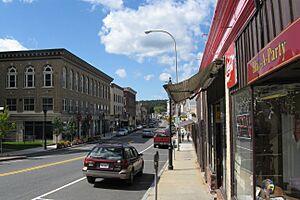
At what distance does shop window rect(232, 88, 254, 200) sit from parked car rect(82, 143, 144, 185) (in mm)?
7101

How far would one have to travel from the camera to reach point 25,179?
14.5m

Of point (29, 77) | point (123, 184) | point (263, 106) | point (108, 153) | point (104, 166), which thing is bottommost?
point (123, 184)

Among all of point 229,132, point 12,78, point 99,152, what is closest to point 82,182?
point 99,152

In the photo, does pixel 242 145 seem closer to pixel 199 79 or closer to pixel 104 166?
pixel 199 79

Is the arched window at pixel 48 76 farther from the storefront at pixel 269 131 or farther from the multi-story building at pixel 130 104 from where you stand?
the multi-story building at pixel 130 104

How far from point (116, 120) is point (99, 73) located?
78.9ft

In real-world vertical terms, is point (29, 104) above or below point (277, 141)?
above

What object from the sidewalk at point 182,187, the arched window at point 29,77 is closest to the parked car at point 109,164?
the sidewalk at point 182,187

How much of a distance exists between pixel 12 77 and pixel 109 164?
4588 centimetres

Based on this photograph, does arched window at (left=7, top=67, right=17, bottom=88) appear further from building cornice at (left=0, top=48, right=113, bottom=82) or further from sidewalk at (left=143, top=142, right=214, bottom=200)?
sidewalk at (left=143, top=142, right=214, bottom=200)

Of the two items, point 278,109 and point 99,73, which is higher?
point 99,73

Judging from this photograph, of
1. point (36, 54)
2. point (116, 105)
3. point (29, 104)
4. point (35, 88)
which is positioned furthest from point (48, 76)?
point (116, 105)

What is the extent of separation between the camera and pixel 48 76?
53.2m

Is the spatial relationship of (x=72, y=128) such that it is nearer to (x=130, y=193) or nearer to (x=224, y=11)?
(x=130, y=193)
